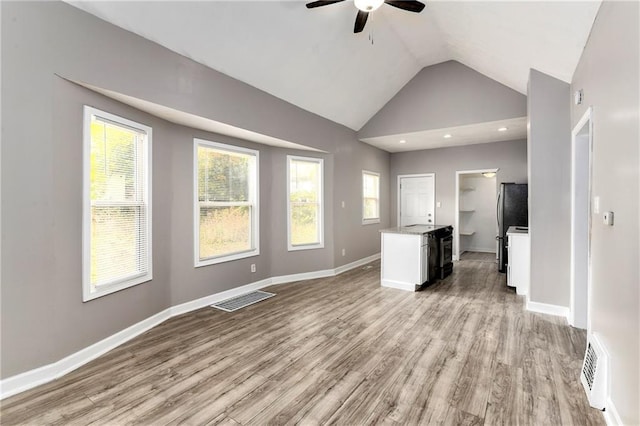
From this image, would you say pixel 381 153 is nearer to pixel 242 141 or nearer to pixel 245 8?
pixel 242 141

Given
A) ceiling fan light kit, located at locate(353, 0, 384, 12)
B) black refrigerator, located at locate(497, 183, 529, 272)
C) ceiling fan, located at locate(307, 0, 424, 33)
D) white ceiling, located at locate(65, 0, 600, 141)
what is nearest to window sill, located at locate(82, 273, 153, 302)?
white ceiling, located at locate(65, 0, 600, 141)

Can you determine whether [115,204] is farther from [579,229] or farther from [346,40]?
[579,229]

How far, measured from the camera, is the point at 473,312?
3732mm

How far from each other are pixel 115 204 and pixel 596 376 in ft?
13.0

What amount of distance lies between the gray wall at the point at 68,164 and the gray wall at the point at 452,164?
192 inches

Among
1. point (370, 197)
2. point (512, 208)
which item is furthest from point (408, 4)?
point (370, 197)

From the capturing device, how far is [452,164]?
706 centimetres

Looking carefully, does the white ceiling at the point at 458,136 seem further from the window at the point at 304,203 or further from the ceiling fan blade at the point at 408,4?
the ceiling fan blade at the point at 408,4

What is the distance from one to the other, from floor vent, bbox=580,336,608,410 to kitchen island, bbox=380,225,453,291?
2445 millimetres

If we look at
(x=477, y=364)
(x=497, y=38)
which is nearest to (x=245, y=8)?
(x=497, y=38)

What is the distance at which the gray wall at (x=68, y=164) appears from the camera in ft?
7.03

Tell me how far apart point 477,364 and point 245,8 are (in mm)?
3840

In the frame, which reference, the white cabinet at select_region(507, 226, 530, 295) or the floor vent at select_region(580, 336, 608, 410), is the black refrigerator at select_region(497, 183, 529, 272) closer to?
the white cabinet at select_region(507, 226, 530, 295)

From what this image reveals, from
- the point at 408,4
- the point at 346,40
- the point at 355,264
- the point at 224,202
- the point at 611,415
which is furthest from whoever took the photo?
the point at 355,264
